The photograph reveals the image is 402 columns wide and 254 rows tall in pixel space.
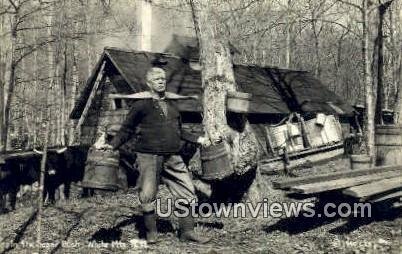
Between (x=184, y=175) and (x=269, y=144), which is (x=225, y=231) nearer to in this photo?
(x=184, y=175)

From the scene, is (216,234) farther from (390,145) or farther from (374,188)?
(390,145)

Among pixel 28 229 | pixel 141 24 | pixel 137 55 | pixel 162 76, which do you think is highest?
pixel 141 24

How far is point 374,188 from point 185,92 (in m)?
11.7

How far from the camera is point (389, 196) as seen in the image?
243 inches

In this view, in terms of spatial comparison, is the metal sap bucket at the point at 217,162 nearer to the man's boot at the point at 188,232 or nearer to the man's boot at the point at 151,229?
the man's boot at the point at 188,232

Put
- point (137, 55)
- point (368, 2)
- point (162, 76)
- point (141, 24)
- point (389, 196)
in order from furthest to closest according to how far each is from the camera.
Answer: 1. point (141, 24)
2. point (137, 55)
3. point (368, 2)
4. point (389, 196)
5. point (162, 76)

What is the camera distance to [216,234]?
20.2 feet

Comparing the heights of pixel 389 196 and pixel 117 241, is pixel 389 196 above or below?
above

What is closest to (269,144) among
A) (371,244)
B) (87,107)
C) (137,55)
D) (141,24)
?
(137,55)

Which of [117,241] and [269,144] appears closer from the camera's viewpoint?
[117,241]

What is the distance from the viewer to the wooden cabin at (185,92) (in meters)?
16.6

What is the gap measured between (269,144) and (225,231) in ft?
39.3

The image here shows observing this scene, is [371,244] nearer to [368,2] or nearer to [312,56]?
[368,2]

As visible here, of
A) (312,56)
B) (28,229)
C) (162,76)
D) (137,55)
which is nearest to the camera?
(162,76)
